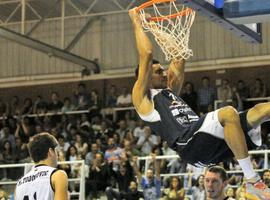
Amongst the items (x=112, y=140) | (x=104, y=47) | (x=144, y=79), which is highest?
(x=104, y=47)

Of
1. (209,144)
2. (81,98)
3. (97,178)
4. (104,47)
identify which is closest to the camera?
(209,144)

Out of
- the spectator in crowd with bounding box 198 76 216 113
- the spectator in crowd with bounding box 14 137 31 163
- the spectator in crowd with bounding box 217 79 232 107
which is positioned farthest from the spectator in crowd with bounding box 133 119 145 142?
the spectator in crowd with bounding box 14 137 31 163

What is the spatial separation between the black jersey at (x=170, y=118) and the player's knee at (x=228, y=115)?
35 centimetres

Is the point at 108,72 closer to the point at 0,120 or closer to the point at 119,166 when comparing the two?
the point at 0,120

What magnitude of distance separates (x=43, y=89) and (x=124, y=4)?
13.6ft

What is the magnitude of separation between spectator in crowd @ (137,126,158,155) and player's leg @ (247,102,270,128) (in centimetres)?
1035

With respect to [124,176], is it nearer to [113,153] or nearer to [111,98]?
[113,153]

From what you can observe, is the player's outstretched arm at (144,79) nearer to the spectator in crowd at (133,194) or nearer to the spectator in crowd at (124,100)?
the spectator in crowd at (133,194)

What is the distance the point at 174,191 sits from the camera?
1252 centimetres

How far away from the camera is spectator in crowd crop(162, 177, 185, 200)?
12.1 meters

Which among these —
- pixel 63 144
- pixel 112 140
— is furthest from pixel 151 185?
pixel 63 144

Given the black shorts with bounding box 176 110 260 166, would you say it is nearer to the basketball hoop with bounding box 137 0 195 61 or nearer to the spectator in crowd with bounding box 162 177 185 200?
the basketball hoop with bounding box 137 0 195 61

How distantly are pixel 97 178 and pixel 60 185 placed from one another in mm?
9043

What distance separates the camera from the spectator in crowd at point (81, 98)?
20312mm
